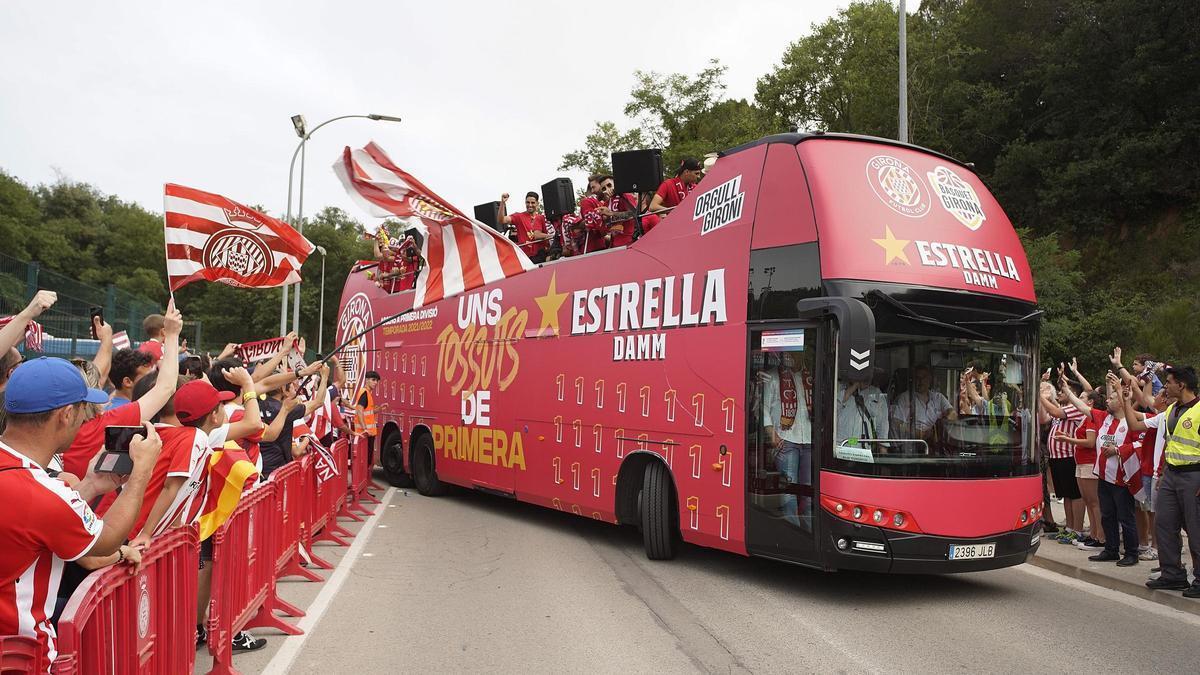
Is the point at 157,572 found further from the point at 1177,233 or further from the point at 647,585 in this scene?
the point at 1177,233

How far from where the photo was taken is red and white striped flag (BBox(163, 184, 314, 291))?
862cm

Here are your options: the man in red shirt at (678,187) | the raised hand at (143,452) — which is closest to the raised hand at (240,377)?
the raised hand at (143,452)

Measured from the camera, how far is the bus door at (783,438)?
7.58 m

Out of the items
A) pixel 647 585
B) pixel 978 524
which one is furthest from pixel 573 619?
pixel 978 524

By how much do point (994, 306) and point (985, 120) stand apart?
36003 mm

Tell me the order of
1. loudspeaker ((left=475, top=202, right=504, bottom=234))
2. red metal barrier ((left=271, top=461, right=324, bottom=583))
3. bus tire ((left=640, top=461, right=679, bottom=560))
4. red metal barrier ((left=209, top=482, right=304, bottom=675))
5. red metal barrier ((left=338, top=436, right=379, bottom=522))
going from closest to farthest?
red metal barrier ((left=209, top=482, right=304, bottom=675)) < red metal barrier ((left=271, top=461, right=324, bottom=583)) < bus tire ((left=640, top=461, right=679, bottom=560)) < red metal barrier ((left=338, top=436, right=379, bottom=522)) < loudspeaker ((left=475, top=202, right=504, bottom=234))

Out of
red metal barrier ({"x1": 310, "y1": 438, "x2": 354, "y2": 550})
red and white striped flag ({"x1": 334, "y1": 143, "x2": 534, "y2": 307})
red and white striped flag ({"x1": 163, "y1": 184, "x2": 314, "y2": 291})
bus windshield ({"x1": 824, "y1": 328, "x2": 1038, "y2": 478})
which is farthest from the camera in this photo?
red and white striped flag ({"x1": 334, "y1": 143, "x2": 534, "y2": 307})

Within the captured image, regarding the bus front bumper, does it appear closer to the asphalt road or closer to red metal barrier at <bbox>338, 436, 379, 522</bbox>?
the asphalt road

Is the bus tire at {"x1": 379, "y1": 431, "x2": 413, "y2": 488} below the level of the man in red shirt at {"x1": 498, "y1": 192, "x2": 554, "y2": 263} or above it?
below

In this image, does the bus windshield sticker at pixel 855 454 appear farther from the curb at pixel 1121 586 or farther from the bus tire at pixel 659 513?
the curb at pixel 1121 586

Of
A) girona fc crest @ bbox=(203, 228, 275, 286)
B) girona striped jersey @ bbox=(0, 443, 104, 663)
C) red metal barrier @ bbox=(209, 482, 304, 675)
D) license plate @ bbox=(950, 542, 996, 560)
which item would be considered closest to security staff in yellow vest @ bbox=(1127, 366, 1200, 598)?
license plate @ bbox=(950, 542, 996, 560)

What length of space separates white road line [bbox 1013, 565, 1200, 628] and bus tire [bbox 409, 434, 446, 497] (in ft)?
30.0

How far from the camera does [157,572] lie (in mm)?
4152

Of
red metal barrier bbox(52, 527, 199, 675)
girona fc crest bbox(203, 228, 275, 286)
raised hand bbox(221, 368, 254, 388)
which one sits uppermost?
girona fc crest bbox(203, 228, 275, 286)
